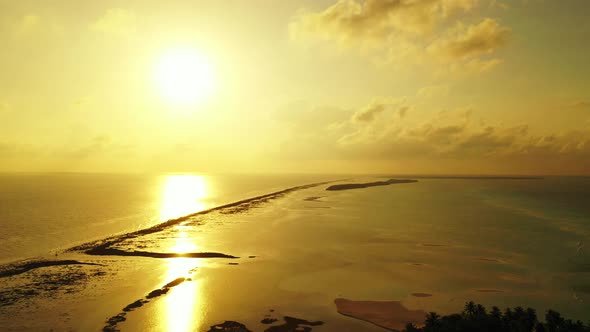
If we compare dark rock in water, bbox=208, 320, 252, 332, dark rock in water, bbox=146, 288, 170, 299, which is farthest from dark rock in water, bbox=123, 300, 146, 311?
dark rock in water, bbox=208, 320, 252, 332

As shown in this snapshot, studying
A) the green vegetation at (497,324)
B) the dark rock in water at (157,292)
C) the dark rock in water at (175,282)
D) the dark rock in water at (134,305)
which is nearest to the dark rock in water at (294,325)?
the green vegetation at (497,324)

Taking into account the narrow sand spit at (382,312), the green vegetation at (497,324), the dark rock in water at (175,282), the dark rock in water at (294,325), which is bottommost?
the narrow sand spit at (382,312)

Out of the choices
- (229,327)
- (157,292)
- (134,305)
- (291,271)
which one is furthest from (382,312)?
(134,305)

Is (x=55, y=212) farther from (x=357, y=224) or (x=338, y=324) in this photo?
(x=338, y=324)

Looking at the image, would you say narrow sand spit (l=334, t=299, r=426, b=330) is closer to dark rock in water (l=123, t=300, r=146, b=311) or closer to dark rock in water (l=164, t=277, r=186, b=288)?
dark rock in water (l=164, t=277, r=186, b=288)

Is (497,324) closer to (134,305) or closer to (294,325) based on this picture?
(294,325)

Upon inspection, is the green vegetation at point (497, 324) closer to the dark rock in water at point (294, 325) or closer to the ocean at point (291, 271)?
the ocean at point (291, 271)

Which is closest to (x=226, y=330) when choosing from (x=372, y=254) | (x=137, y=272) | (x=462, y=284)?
(x=137, y=272)

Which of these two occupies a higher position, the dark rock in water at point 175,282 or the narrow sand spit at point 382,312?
the dark rock in water at point 175,282
